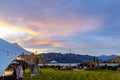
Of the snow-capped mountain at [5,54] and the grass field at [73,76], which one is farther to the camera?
the grass field at [73,76]

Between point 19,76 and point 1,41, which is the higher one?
point 1,41

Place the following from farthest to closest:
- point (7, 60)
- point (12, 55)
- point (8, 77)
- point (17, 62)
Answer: point (17, 62), point (8, 77), point (12, 55), point (7, 60)

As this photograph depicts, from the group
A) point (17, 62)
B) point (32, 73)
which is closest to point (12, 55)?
point (17, 62)

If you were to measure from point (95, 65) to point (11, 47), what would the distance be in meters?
54.9

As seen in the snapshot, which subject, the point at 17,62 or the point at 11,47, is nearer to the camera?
the point at 11,47

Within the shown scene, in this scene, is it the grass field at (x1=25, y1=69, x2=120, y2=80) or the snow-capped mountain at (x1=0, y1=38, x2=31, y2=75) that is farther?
the grass field at (x1=25, y1=69, x2=120, y2=80)

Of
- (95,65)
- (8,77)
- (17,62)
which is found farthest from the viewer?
(95,65)

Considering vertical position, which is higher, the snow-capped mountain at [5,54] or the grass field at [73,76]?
the snow-capped mountain at [5,54]

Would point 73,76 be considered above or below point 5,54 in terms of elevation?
below

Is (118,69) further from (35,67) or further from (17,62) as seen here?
(17,62)

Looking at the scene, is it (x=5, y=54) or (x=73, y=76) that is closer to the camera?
(x=5, y=54)

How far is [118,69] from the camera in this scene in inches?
2453

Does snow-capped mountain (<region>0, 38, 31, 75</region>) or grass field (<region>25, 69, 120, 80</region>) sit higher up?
snow-capped mountain (<region>0, 38, 31, 75</region>)

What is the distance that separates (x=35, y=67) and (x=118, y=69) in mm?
25974
